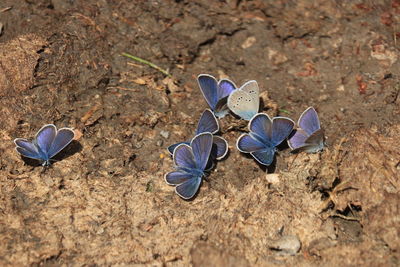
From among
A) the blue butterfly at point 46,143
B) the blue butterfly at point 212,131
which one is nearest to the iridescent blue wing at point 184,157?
the blue butterfly at point 212,131

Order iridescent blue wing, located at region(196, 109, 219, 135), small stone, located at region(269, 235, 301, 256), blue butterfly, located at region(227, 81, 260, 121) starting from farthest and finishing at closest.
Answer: blue butterfly, located at region(227, 81, 260, 121), iridescent blue wing, located at region(196, 109, 219, 135), small stone, located at region(269, 235, 301, 256)

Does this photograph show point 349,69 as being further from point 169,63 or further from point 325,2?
point 169,63

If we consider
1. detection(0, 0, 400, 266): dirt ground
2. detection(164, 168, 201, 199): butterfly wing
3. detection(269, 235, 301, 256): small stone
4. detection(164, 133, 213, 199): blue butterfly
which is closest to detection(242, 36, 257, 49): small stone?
detection(0, 0, 400, 266): dirt ground

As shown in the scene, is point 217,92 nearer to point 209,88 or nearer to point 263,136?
point 209,88

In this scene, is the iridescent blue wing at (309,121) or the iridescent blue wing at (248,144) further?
the iridescent blue wing at (309,121)

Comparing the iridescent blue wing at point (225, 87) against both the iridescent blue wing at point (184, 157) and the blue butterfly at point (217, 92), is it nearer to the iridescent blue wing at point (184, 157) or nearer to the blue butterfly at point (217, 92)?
the blue butterfly at point (217, 92)

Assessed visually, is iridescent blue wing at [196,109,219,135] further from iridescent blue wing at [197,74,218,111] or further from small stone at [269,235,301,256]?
small stone at [269,235,301,256]

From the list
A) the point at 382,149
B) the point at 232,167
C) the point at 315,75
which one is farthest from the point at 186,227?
the point at 315,75
